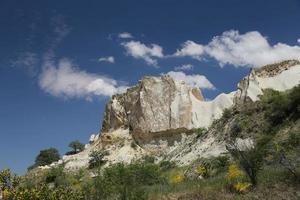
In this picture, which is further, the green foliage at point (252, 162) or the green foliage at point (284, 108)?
the green foliage at point (284, 108)

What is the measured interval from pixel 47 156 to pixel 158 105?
2947 cm

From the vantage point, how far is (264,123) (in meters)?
30.1

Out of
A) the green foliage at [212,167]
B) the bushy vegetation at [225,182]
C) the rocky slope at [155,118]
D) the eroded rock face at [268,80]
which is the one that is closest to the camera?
the bushy vegetation at [225,182]

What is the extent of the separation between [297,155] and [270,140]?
352 inches

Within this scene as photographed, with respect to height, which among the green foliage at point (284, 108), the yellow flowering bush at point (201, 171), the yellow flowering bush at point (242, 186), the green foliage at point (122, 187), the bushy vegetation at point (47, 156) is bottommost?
the yellow flowering bush at point (242, 186)

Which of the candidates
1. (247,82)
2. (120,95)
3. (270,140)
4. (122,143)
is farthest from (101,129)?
(270,140)

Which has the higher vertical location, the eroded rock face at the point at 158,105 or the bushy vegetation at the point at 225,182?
the eroded rock face at the point at 158,105

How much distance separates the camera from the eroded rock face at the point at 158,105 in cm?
6034

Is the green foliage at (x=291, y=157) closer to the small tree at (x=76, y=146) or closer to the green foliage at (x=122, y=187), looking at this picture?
the green foliage at (x=122, y=187)

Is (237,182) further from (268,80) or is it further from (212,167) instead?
(268,80)

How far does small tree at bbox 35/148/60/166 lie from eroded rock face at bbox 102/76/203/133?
20944 millimetres

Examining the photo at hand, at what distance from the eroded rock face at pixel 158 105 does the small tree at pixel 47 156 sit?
20944 millimetres

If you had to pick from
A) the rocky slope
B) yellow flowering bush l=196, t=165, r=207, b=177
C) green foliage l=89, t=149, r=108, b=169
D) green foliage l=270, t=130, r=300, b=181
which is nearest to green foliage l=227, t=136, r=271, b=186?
green foliage l=270, t=130, r=300, b=181

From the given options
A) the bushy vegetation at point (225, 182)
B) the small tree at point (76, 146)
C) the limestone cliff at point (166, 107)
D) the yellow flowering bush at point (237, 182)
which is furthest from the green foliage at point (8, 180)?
the small tree at point (76, 146)
